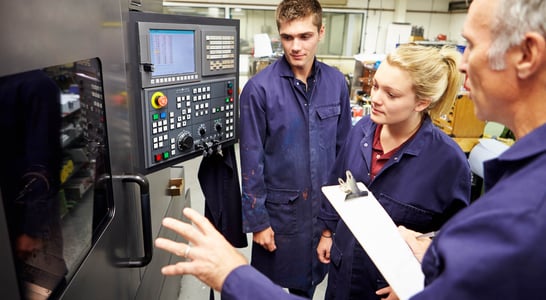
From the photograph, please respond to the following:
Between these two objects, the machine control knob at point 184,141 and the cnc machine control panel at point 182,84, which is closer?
the cnc machine control panel at point 182,84

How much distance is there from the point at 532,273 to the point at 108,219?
3.04 feet

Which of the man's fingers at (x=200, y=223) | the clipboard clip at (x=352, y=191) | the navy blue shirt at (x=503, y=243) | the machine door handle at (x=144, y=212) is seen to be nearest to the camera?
the navy blue shirt at (x=503, y=243)

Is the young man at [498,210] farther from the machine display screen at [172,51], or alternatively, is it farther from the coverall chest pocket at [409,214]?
the machine display screen at [172,51]

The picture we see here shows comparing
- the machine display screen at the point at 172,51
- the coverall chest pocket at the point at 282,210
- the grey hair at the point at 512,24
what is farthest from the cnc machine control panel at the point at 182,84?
the grey hair at the point at 512,24

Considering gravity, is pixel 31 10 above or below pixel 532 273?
above

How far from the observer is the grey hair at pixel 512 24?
550 millimetres

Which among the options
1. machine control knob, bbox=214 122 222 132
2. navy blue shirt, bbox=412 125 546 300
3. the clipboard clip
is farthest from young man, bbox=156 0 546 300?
machine control knob, bbox=214 122 222 132

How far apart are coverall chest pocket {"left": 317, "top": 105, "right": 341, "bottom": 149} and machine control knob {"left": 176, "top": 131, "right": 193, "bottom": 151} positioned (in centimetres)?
63

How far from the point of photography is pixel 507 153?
2.10ft

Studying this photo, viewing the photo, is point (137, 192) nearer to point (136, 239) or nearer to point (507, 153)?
point (136, 239)

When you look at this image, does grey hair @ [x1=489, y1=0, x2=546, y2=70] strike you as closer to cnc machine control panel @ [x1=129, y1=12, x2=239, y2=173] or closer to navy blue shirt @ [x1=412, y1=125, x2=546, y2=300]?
navy blue shirt @ [x1=412, y1=125, x2=546, y2=300]

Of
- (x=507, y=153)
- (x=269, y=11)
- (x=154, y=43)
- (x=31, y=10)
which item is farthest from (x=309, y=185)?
(x=269, y=11)

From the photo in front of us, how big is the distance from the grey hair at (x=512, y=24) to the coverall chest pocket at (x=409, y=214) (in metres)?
0.67

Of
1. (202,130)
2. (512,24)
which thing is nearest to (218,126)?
(202,130)
